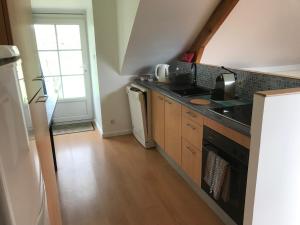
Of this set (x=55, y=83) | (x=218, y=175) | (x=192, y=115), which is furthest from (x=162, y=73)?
(x=55, y=83)

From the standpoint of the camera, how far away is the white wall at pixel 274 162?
131 cm

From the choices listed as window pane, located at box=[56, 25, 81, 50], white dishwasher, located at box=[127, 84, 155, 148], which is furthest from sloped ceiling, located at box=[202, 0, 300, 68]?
window pane, located at box=[56, 25, 81, 50]

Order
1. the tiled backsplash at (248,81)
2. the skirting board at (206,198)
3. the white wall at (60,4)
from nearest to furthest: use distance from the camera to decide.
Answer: the tiled backsplash at (248,81) < the skirting board at (206,198) < the white wall at (60,4)

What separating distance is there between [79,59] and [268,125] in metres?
3.69

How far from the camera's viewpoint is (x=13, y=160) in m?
0.68

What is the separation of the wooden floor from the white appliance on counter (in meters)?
1.39

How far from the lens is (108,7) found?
3.36m

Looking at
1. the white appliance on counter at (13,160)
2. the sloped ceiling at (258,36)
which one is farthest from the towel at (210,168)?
the sloped ceiling at (258,36)

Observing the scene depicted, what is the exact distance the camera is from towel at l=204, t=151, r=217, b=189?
1.87 metres

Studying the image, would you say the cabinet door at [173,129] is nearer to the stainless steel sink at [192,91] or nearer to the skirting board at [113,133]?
the stainless steel sink at [192,91]

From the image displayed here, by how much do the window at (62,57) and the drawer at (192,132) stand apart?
267 centimetres

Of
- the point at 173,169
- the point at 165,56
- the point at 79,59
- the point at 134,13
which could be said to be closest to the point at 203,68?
the point at 165,56

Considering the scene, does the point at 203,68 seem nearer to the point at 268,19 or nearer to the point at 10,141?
the point at 268,19

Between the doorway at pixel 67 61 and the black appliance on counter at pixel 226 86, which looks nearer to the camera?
the black appliance on counter at pixel 226 86
